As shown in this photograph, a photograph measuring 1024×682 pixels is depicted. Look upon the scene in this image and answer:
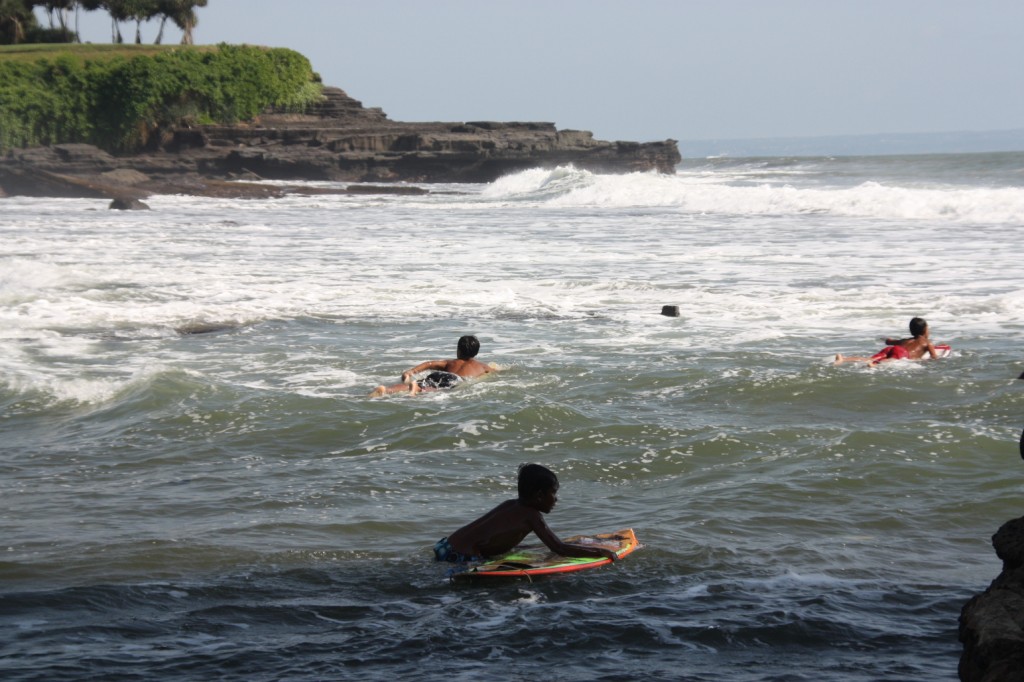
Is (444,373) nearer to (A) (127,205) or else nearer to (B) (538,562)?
(B) (538,562)

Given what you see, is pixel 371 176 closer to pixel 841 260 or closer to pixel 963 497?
pixel 841 260

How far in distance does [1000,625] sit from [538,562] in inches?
111

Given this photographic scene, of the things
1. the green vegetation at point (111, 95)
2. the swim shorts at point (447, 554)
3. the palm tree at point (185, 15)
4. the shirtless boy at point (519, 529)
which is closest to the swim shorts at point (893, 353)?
the shirtless boy at point (519, 529)

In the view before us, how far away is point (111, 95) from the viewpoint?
65.7 metres

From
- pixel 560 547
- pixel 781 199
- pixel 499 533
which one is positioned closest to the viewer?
pixel 560 547

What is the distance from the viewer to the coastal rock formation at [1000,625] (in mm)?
3857

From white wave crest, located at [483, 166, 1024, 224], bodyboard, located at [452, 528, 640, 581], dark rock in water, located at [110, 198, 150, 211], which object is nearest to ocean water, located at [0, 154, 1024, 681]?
bodyboard, located at [452, 528, 640, 581]

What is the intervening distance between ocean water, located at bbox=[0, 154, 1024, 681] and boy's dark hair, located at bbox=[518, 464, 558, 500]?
1.59ft

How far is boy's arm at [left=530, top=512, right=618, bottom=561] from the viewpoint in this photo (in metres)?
6.44

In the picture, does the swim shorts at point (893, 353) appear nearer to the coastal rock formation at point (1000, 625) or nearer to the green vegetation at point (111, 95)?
the coastal rock formation at point (1000, 625)

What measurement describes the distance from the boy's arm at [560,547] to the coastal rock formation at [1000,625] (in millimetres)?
2360

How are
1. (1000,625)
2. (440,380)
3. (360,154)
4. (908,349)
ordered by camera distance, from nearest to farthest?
(1000,625), (440,380), (908,349), (360,154)

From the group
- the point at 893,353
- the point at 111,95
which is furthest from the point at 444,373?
the point at 111,95

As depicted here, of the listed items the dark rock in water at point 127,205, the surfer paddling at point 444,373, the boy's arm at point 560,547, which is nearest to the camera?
the boy's arm at point 560,547
